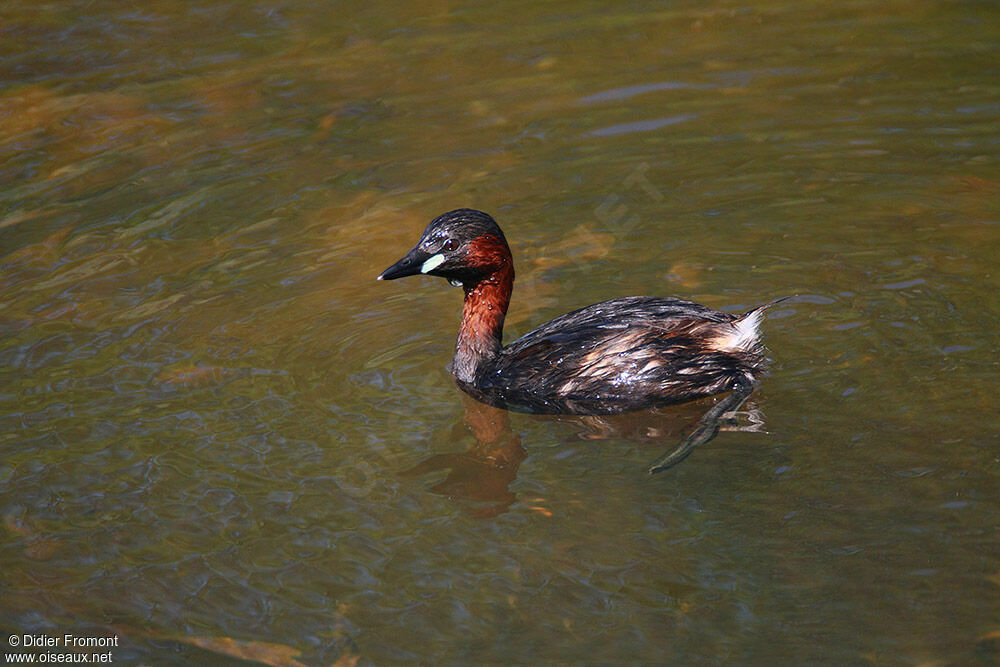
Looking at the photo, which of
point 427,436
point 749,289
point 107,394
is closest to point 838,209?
point 749,289

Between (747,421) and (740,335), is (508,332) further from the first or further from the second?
(747,421)

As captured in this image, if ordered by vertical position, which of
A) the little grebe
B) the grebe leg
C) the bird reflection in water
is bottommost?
the bird reflection in water

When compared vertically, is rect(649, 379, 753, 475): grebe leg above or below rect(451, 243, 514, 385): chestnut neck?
below

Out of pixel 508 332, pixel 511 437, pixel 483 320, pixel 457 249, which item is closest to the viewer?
pixel 511 437

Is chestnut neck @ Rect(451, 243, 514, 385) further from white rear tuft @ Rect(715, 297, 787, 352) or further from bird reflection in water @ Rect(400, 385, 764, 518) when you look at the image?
white rear tuft @ Rect(715, 297, 787, 352)

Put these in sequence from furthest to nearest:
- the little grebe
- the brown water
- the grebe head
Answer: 1. the grebe head
2. the little grebe
3. the brown water

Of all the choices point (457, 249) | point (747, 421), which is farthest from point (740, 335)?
point (457, 249)

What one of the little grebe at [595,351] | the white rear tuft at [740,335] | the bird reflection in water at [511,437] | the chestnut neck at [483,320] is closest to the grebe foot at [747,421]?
the bird reflection in water at [511,437]

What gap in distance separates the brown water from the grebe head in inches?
22.0

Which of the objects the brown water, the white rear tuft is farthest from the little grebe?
the brown water

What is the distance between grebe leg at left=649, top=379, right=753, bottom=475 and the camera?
16.5 feet

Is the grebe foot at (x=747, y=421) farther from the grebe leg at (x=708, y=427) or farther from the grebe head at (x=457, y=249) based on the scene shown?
the grebe head at (x=457, y=249)

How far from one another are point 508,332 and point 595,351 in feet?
3.02

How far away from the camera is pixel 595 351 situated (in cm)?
556
